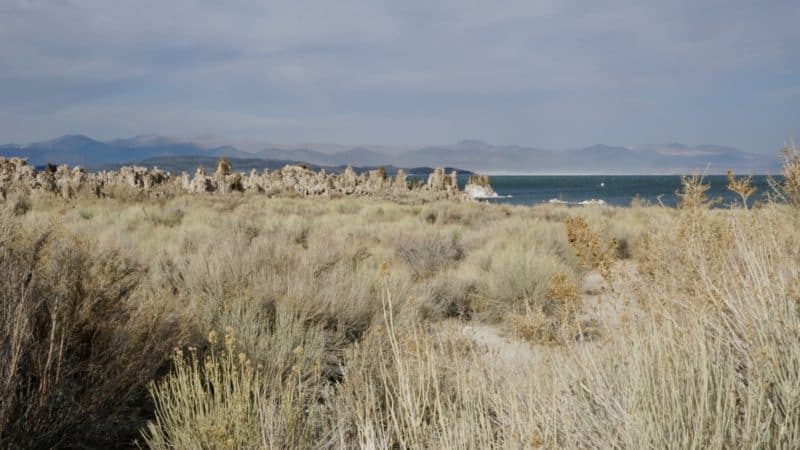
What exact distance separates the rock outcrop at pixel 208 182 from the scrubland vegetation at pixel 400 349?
1344 centimetres

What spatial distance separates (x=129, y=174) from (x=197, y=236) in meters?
17.3

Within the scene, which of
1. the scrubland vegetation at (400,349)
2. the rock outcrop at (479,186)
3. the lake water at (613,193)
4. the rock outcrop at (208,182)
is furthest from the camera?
the lake water at (613,193)

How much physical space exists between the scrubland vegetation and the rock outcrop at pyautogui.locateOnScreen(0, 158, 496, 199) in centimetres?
1344

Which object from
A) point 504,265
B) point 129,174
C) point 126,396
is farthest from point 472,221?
point 129,174

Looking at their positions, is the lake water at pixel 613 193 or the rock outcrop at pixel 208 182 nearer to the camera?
the rock outcrop at pixel 208 182

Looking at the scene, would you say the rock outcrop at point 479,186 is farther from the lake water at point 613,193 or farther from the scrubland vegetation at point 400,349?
the scrubland vegetation at point 400,349

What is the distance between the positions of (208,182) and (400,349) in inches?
892

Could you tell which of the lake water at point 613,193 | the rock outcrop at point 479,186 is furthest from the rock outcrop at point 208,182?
the lake water at point 613,193

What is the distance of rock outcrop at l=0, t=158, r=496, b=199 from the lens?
1922cm

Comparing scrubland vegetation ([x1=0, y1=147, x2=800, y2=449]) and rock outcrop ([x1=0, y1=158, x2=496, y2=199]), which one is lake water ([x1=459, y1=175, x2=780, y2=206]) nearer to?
scrubland vegetation ([x1=0, y1=147, x2=800, y2=449])

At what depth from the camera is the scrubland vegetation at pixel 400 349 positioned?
2.20 m

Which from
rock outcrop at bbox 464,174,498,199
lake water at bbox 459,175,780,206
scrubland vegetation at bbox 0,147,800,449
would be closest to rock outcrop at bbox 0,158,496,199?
rock outcrop at bbox 464,174,498,199

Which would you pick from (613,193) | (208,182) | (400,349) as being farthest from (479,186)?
(400,349)

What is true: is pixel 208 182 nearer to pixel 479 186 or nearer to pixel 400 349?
pixel 400 349
